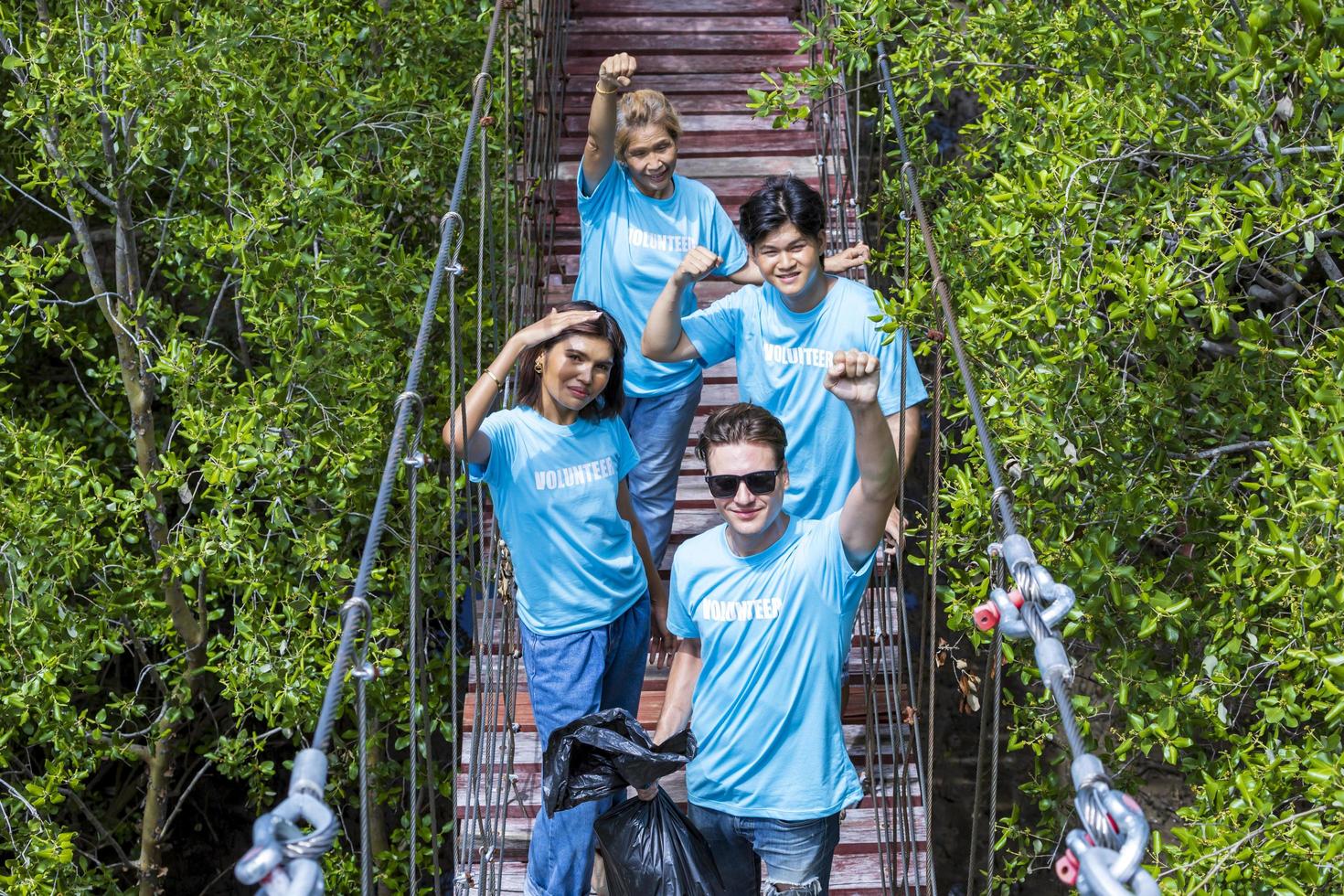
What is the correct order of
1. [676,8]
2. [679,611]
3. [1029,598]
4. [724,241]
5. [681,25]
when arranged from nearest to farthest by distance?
[1029,598] < [679,611] < [724,241] < [681,25] < [676,8]

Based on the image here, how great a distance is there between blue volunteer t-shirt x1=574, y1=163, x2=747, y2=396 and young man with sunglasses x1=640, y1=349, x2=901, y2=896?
1.05 meters

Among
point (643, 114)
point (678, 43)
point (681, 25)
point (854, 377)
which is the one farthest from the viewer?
point (681, 25)

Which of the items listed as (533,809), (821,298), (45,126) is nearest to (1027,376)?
(821,298)

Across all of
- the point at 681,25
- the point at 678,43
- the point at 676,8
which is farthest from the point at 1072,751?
the point at 676,8

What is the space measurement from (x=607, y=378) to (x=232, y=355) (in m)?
2.30

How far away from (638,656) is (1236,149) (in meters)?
1.61

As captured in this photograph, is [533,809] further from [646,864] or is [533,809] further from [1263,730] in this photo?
[1263,730]

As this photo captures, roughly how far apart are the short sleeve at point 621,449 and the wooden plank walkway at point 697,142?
0.85 m

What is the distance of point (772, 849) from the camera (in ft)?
8.80

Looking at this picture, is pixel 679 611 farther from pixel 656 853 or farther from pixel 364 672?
pixel 364 672

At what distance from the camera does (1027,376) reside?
3.17 m

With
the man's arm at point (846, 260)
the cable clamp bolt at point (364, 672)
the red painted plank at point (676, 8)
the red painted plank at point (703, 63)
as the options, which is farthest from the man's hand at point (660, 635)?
the red painted plank at point (676, 8)

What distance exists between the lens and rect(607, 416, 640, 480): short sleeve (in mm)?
3174

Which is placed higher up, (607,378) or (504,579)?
(607,378)
